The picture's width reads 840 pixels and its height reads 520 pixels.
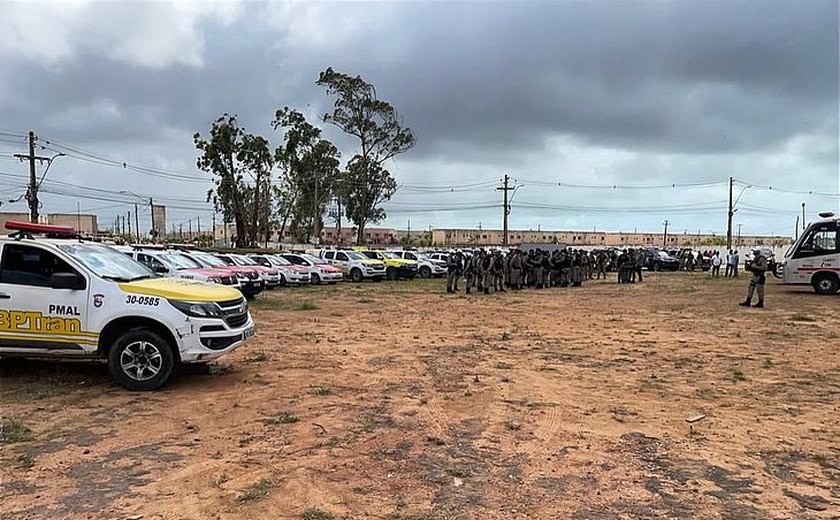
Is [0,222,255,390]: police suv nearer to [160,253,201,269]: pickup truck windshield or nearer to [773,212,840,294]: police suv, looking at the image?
[160,253,201,269]: pickup truck windshield

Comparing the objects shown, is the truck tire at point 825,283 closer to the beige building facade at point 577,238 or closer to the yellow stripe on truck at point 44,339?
the yellow stripe on truck at point 44,339

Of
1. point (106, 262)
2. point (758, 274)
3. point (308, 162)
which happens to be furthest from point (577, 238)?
point (106, 262)

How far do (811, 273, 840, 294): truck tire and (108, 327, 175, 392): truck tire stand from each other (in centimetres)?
2312

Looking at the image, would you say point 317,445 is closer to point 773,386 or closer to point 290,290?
point 773,386

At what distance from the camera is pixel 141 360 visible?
25.1 ft

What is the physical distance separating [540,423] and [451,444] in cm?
118

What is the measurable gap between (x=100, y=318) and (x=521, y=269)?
20998 mm

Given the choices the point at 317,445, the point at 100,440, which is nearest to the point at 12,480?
the point at 100,440

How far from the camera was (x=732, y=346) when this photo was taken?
11.7 meters

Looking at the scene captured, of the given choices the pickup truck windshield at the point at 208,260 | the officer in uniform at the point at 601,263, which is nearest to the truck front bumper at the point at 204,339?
the pickup truck windshield at the point at 208,260

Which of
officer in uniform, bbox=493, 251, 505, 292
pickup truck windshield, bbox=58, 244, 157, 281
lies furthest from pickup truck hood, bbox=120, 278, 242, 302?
officer in uniform, bbox=493, 251, 505, 292

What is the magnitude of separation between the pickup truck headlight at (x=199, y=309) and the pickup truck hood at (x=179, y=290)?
0.16ft

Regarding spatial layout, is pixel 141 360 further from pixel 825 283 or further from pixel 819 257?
pixel 825 283

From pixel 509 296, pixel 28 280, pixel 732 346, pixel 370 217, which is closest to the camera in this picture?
pixel 28 280
